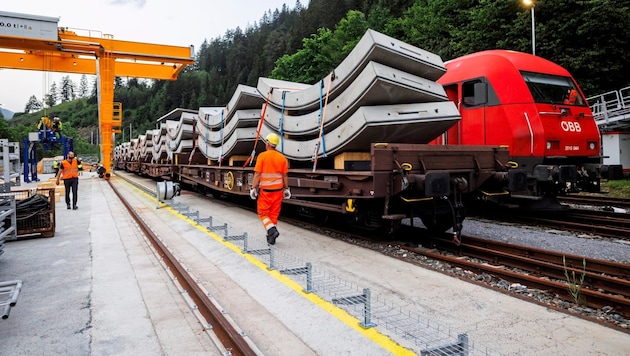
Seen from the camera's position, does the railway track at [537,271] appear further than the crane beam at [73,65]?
No

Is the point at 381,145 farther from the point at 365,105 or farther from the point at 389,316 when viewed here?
the point at 389,316

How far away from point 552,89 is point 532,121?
117 cm

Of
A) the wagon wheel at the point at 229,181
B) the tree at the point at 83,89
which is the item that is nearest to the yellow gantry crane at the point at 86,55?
the wagon wheel at the point at 229,181

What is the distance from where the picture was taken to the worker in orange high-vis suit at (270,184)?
219 inches

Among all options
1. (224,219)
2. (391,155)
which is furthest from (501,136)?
(224,219)

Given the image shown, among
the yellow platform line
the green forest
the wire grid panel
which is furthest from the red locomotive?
the green forest

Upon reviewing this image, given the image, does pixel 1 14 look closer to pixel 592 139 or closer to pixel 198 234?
pixel 198 234

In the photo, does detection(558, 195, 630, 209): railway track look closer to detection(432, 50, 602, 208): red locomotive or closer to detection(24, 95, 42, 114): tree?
detection(432, 50, 602, 208): red locomotive

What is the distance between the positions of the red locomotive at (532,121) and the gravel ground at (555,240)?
0.64 m

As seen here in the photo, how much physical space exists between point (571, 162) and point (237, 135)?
652 centimetres

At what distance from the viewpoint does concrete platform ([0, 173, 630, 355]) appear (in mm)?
2799

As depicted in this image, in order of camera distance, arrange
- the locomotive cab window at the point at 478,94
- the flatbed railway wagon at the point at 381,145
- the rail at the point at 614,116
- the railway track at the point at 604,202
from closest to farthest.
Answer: the flatbed railway wagon at the point at 381,145, the locomotive cab window at the point at 478,94, the railway track at the point at 604,202, the rail at the point at 614,116

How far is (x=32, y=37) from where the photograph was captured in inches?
739

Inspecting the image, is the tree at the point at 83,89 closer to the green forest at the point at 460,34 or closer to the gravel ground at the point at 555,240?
the green forest at the point at 460,34
